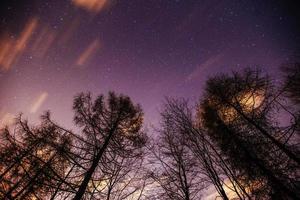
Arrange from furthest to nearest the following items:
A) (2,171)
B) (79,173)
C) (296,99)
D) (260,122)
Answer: (296,99) → (2,171) → (260,122) → (79,173)

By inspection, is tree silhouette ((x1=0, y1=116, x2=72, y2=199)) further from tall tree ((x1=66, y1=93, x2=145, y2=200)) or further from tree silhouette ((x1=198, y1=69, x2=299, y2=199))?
tree silhouette ((x1=198, y1=69, x2=299, y2=199))

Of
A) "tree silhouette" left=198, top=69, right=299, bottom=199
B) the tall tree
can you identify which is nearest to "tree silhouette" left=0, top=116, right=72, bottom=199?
A: the tall tree

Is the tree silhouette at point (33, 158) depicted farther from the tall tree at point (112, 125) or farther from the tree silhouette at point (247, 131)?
the tree silhouette at point (247, 131)

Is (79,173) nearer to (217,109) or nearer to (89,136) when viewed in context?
(89,136)

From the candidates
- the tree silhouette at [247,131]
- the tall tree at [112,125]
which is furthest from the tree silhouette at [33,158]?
the tree silhouette at [247,131]

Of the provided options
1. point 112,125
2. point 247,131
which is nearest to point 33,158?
point 112,125

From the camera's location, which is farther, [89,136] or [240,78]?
[240,78]

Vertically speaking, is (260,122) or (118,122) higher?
(118,122)

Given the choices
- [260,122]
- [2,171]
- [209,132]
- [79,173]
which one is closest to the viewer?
[79,173]

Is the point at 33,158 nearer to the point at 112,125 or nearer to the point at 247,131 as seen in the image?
the point at 112,125

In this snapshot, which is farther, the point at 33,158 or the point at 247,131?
the point at 247,131

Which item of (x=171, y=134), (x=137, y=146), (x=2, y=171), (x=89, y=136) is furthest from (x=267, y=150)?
(x=2, y=171)

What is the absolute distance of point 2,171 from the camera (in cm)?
933

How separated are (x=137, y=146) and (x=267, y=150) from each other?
622 cm
